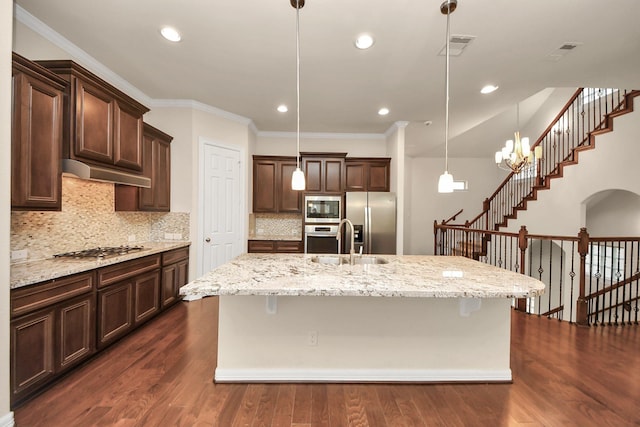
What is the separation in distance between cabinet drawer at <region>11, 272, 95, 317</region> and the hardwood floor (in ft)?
2.12

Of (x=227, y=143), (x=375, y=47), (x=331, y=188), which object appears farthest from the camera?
(x=331, y=188)

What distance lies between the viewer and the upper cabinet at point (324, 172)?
5.16 metres

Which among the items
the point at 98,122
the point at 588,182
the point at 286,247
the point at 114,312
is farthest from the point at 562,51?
the point at 114,312

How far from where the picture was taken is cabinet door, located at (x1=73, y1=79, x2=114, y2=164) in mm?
2361

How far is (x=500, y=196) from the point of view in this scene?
764 cm

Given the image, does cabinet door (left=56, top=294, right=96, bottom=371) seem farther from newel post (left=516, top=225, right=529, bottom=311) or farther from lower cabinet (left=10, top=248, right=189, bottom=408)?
newel post (left=516, top=225, right=529, bottom=311)

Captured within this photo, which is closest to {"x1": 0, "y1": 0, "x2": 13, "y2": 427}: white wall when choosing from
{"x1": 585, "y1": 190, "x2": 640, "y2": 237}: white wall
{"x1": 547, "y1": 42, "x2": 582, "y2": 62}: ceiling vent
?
{"x1": 547, "y1": 42, "x2": 582, "y2": 62}: ceiling vent

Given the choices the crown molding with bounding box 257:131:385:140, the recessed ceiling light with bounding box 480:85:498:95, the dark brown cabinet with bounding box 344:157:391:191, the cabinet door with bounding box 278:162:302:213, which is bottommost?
the cabinet door with bounding box 278:162:302:213

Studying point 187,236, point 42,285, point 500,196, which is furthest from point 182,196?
point 500,196

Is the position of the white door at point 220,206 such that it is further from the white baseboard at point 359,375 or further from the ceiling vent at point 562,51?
the ceiling vent at point 562,51

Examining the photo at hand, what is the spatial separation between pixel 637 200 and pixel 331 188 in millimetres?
5886

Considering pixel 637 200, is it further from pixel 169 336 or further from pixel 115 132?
pixel 115 132

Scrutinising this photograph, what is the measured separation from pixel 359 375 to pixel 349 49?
2899 mm

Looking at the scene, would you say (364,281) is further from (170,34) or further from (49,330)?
(170,34)
